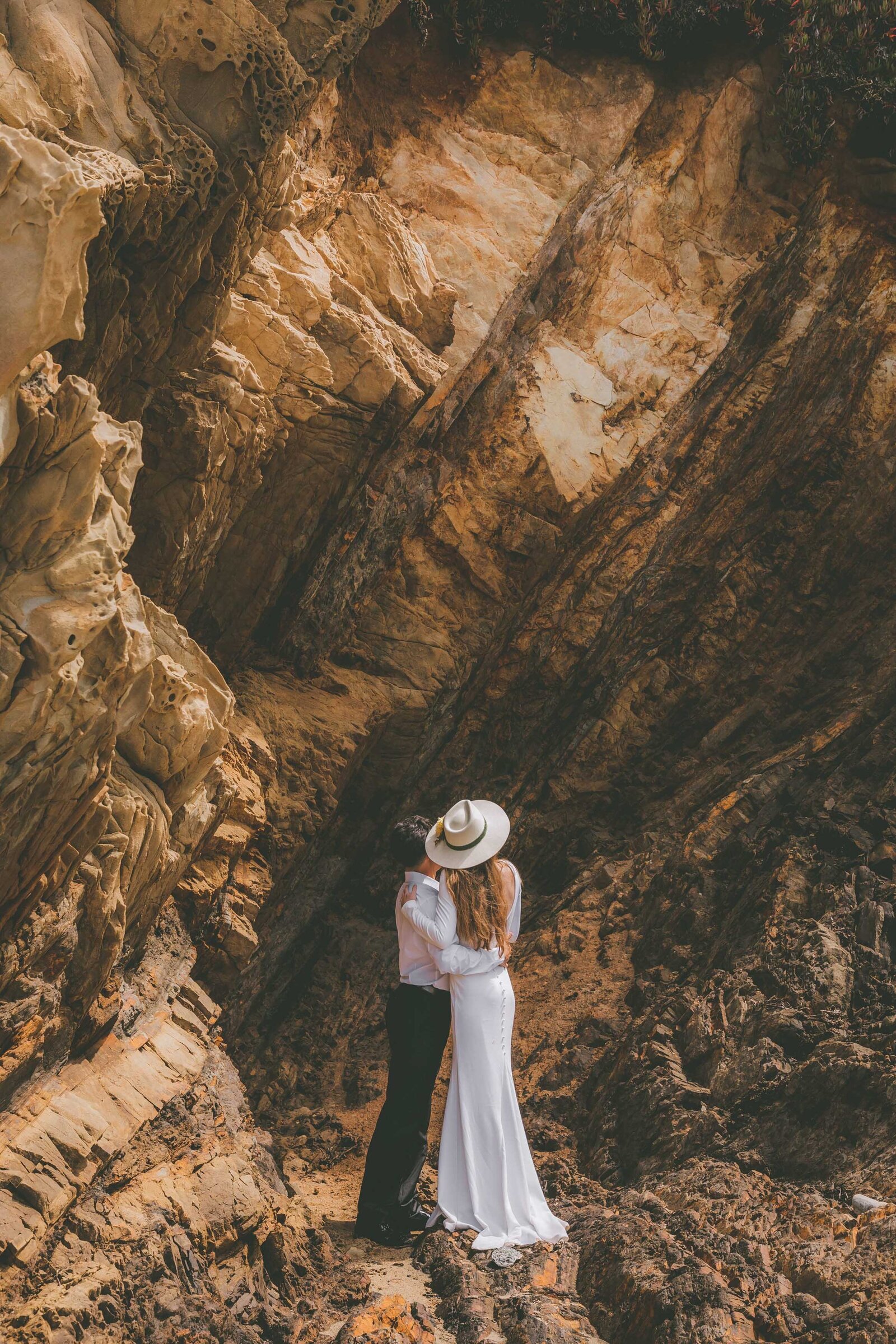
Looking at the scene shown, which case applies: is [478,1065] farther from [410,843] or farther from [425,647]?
[425,647]

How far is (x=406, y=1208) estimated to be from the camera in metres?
4.88

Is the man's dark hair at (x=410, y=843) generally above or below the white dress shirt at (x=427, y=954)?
above

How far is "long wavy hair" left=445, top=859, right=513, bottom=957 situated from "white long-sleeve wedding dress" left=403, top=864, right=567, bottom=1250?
1.7 inches

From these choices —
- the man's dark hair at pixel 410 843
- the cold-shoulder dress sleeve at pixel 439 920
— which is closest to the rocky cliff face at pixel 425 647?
the man's dark hair at pixel 410 843

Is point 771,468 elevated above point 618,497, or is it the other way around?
point 771,468

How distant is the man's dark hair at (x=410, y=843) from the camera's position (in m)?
4.93

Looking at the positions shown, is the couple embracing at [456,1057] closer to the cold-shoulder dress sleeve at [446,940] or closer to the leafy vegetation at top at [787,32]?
the cold-shoulder dress sleeve at [446,940]

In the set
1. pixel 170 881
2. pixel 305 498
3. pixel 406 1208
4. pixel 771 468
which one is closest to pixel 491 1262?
pixel 406 1208

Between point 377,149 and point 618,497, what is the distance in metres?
3.25

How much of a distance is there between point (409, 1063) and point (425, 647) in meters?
3.72

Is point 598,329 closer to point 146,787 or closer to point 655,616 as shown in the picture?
point 655,616

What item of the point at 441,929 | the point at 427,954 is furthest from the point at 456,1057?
the point at 441,929

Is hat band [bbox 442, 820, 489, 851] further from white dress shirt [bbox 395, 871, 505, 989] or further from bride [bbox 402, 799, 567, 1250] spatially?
white dress shirt [bbox 395, 871, 505, 989]

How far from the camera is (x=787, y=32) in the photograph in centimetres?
870
